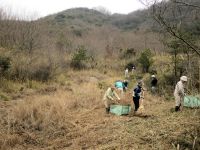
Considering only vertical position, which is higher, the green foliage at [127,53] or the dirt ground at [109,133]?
the green foliage at [127,53]

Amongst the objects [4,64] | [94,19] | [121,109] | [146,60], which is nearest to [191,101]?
[121,109]

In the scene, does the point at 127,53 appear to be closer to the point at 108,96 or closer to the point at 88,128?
the point at 108,96

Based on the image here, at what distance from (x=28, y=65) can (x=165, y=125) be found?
14.9m

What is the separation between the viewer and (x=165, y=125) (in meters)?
9.61

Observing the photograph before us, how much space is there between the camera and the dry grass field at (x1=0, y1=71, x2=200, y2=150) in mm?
8508

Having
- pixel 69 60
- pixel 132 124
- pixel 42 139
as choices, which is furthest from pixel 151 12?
pixel 69 60

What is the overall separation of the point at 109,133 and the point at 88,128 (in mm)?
1358

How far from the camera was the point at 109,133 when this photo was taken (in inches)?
405

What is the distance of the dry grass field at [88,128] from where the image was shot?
851 centimetres

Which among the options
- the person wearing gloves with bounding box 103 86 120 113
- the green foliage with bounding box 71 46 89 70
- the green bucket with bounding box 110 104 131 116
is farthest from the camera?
the green foliage with bounding box 71 46 89 70

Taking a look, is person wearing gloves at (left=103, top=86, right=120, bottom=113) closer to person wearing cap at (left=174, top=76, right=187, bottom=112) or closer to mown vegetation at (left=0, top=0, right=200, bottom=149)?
mown vegetation at (left=0, top=0, right=200, bottom=149)

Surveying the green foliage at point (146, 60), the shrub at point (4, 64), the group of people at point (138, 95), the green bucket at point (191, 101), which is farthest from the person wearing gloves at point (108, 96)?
the green foliage at point (146, 60)

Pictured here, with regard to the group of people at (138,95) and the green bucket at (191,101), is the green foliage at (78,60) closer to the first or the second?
the group of people at (138,95)

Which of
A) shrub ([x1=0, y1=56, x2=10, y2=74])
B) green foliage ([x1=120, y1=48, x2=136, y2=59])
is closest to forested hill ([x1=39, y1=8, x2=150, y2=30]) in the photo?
green foliage ([x1=120, y1=48, x2=136, y2=59])
